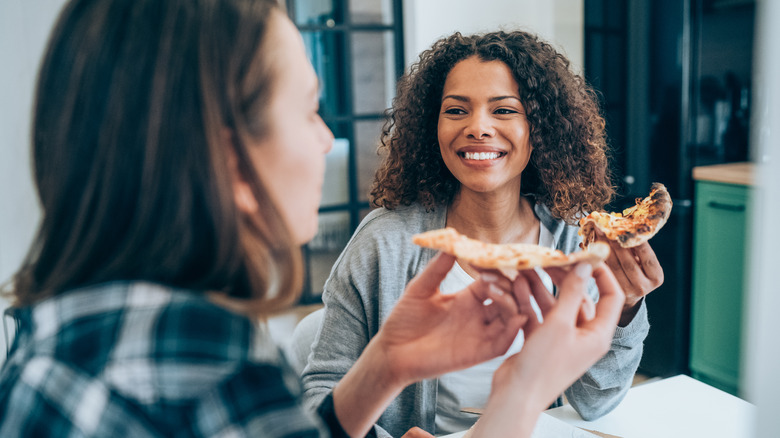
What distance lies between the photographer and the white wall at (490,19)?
3496 millimetres

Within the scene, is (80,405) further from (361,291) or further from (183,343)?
(361,291)

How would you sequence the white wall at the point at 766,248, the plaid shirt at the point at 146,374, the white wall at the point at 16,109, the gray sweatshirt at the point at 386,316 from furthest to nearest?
the white wall at the point at 16,109 → the gray sweatshirt at the point at 386,316 → the plaid shirt at the point at 146,374 → the white wall at the point at 766,248

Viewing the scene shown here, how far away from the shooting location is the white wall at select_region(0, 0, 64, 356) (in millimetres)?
2115

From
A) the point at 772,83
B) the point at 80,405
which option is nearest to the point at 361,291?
the point at 80,405

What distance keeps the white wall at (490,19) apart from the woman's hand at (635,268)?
251 cm

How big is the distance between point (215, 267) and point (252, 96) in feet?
0.57

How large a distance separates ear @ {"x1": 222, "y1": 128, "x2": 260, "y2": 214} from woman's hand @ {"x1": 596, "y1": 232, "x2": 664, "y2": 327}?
0.76 m

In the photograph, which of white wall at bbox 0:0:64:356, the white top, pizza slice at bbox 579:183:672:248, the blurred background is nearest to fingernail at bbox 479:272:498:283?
pizza slice at bbox 579:183:672:248

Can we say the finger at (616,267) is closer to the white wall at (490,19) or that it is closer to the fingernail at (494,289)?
the fingernail at (494,289)

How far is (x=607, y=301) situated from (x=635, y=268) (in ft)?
1.08

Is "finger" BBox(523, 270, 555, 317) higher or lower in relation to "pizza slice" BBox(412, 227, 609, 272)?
lower

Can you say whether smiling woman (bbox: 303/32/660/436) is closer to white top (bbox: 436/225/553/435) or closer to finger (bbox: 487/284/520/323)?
white top (bbox: 436/225/553/435)

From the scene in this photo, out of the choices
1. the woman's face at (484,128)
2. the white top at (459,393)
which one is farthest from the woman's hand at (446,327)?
the woman's face at (484,128)

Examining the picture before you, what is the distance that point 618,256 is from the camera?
1.15 m
